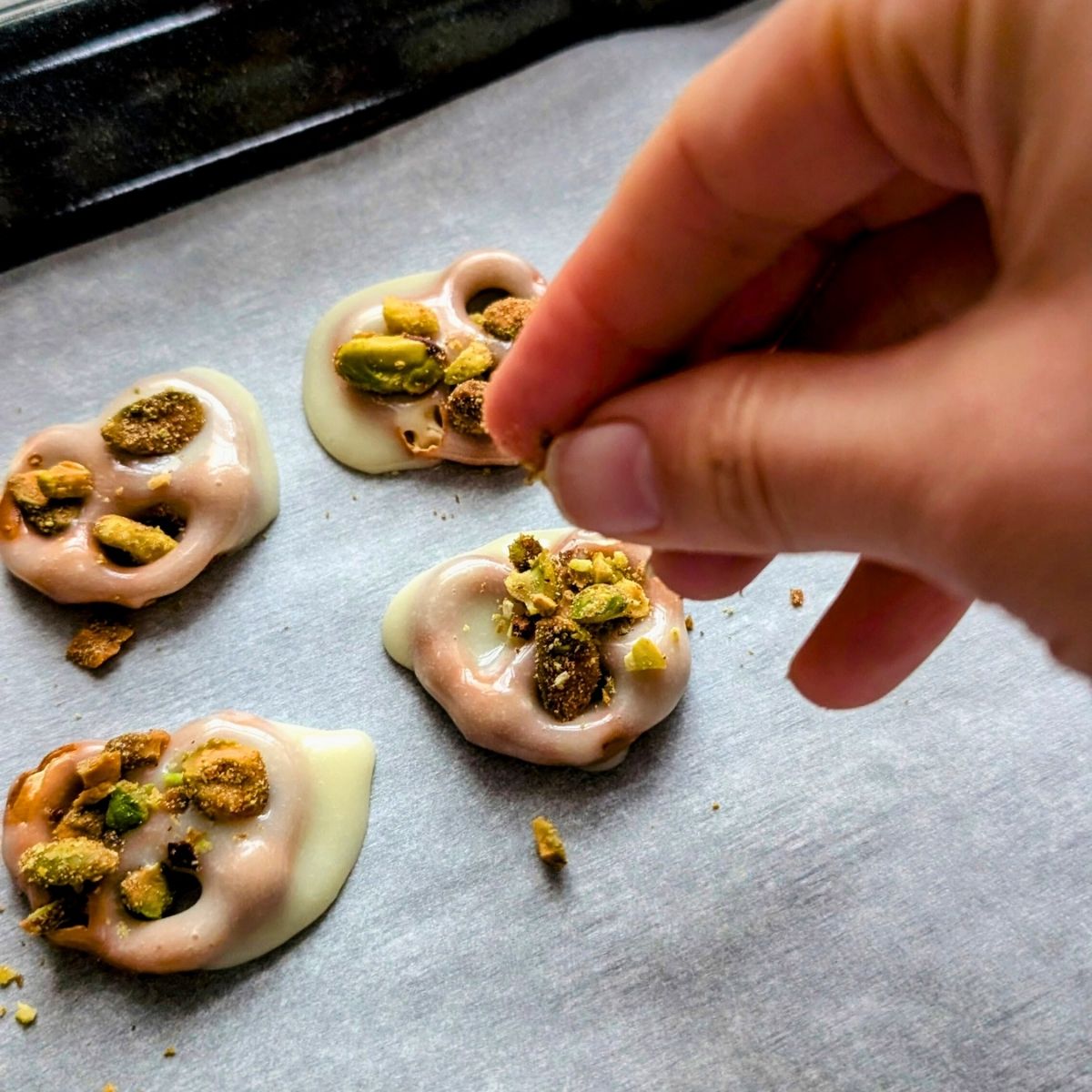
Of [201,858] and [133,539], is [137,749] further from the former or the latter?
[133,539]

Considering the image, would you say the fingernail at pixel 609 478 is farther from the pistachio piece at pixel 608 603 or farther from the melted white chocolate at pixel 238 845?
the melted white chocolate at pixel 238 845

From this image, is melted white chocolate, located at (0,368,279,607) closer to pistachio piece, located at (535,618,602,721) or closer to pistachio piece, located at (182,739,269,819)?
pistachio piece, located at (182,739,269,819)

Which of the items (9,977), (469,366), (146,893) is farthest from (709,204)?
(9,977)

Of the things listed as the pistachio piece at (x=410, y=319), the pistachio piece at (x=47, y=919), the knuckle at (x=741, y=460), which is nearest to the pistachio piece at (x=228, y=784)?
the pistachio piece at (x=47, y=919)

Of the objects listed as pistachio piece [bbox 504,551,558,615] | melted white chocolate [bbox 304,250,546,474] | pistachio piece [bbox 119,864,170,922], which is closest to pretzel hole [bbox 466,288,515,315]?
melted white chocolate [bbox 304,250,546,474]

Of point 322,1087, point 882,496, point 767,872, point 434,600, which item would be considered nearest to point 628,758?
point 767,872

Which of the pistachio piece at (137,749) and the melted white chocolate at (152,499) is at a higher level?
the melted white chocolate at (152,499)

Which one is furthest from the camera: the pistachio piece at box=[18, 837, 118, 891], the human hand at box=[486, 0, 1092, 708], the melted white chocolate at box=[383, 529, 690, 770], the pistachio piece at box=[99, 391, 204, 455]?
the pistachio piece at box=[99, 391, 204, 455]
